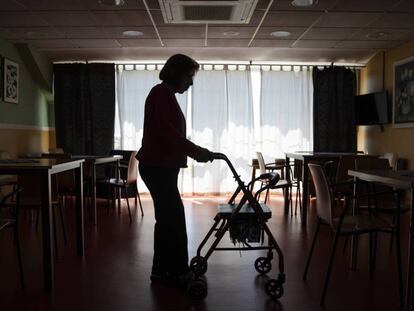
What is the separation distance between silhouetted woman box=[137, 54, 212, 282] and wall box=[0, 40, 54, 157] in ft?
12.8

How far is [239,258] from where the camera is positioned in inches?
128

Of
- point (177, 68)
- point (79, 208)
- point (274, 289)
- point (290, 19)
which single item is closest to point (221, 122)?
point (290, 19)

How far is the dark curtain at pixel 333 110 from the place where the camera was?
23.7 feet

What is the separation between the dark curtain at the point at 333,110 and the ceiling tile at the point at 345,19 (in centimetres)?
228

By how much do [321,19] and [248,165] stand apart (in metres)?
2.93

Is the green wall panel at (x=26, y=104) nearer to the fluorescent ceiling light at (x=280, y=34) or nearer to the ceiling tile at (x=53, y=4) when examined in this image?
the ceiling tile at (x=53, y=4)

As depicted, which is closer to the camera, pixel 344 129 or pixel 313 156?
pixel 313 156

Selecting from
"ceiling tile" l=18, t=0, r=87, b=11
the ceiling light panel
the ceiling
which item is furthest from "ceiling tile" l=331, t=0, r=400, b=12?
"ceiling tile" l=18, t=0, r=87, b=11

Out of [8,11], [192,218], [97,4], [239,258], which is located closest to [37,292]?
[239,258]

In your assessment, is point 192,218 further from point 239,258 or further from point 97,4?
point 97,4

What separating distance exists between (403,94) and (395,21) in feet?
4.49

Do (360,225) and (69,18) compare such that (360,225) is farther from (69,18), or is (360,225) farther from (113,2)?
(69,18)

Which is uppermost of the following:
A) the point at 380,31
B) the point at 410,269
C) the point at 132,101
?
the point at 380,31

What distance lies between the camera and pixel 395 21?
4809 millimetres
